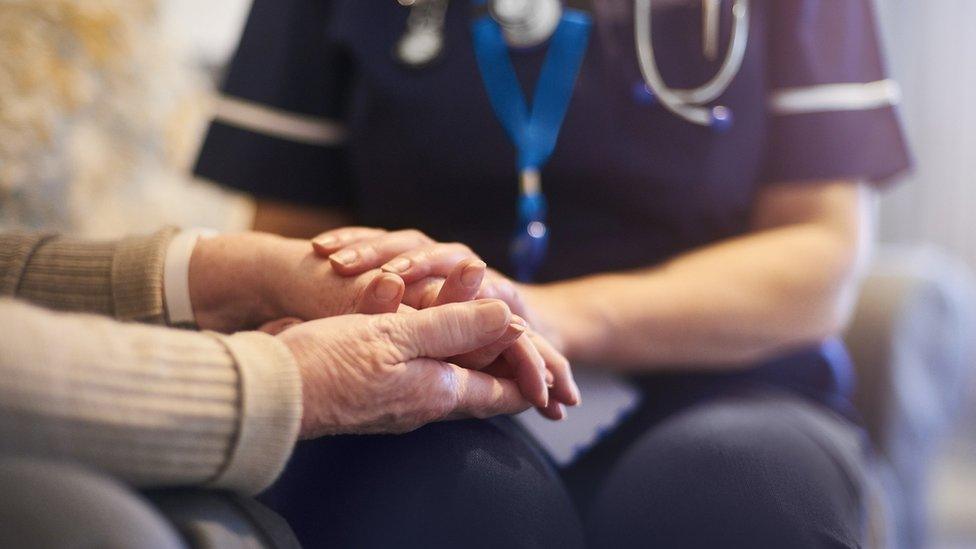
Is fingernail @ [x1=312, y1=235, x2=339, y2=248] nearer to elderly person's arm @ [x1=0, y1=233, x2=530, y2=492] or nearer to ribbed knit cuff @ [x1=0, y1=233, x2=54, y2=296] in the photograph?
elderly person's arm @ [x1=0, y1=233, x2=530, y2=492]

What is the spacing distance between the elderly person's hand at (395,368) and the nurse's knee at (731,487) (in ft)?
0.41

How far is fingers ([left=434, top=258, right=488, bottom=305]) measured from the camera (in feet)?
1.72

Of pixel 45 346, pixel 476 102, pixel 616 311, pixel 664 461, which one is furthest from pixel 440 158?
pixel 45 346

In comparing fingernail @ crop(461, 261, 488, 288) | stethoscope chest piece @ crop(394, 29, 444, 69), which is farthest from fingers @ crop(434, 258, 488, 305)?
stethoscope chest piece @ crop(394, 29, 444, 69)

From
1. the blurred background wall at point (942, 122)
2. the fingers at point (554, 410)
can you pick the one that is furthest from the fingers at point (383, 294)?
the blurred background wall at point (942, 122)

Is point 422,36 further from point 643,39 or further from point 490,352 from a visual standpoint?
point 490,352

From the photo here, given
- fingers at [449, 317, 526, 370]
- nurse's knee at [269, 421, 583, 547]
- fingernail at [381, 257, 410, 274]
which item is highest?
fingernail at [381, 257, 410, 274]

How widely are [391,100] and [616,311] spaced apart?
236 mm

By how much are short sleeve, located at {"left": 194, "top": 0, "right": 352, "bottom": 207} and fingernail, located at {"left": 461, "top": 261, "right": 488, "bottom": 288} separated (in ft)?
1.08

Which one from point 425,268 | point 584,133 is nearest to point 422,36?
point 584,133

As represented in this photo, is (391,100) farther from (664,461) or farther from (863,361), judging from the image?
(863,361)

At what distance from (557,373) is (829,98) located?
366mm

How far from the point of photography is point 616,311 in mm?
695

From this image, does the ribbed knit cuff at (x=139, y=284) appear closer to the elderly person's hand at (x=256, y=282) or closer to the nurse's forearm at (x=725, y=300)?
the elderly person's hand at (x=256, y=282)
